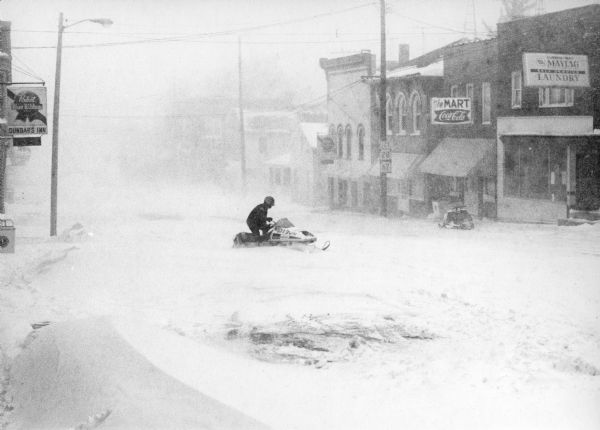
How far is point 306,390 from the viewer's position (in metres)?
9.45

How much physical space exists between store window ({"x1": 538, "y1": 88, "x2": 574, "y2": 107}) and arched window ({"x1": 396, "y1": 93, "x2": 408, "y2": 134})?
36.2 feet

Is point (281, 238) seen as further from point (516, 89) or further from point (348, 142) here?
point (348, 142)

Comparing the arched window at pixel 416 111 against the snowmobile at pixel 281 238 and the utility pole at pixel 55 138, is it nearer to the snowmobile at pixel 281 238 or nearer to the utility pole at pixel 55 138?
the utility pole at pixel 55 138

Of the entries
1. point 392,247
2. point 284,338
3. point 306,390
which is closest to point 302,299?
point 284,338

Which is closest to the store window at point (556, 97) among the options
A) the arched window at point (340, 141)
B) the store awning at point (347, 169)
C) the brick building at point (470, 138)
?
the brick building at point (470, 138)

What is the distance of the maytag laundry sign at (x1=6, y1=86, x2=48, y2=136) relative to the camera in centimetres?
2447

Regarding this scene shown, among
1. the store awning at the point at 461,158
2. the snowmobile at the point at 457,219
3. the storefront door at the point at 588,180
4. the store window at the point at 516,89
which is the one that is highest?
the store window at the point at 516,89

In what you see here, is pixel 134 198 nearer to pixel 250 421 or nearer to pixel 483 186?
pixel 483 186

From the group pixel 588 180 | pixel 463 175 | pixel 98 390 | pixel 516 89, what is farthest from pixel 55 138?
pixel 98 390

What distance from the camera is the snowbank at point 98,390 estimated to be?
27.2 ft

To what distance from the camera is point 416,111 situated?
3947cm

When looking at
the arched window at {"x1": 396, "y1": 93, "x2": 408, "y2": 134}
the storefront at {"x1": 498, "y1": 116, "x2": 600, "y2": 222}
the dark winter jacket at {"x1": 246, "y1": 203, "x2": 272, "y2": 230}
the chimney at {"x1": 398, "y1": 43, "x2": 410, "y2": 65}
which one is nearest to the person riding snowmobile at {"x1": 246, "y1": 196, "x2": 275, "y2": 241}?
the dark winter jacket at {"x1": 246, "y1": 203, "x2": 272, "y2": 230}

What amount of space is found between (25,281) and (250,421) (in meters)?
11.3

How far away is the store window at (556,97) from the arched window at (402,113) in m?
11.0
